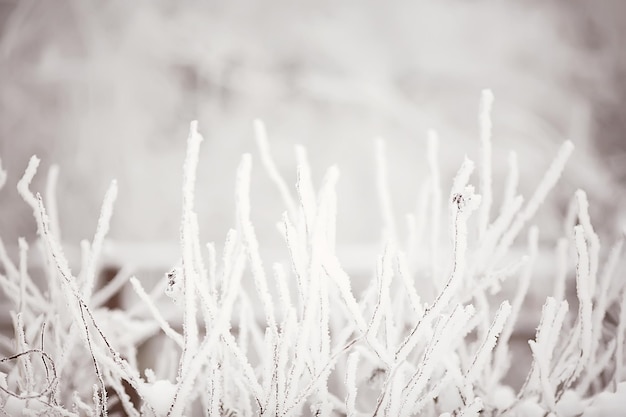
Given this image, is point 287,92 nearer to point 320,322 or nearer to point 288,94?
point 288,94

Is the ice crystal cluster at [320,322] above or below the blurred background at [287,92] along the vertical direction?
below

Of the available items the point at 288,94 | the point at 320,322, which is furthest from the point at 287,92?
the point at 320,322

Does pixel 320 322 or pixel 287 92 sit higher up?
pixel 287 92

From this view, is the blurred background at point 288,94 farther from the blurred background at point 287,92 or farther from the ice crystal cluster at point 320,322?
the ice crystal cluster at point 320,322

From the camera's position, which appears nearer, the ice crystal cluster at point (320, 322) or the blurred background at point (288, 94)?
the ice crystal cluster at point (320, 322)

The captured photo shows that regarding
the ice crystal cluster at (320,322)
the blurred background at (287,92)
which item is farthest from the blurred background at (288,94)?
the ice crystal cluster at (320,322)

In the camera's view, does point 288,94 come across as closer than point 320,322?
No

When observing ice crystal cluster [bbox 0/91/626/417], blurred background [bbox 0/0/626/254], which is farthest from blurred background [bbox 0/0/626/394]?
ice crystal cluster [bbox 0/91/626/417]

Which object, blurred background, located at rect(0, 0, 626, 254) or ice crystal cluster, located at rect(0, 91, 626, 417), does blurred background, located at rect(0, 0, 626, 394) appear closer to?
blurred background, located at rect(0, 0, 626, 254)

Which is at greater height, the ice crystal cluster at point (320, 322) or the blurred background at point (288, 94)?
the blurred background at point (288, 94)

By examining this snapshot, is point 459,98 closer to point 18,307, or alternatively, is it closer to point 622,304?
point 622,304
